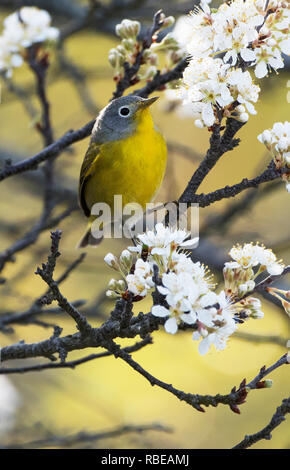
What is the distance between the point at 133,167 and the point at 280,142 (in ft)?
7.95

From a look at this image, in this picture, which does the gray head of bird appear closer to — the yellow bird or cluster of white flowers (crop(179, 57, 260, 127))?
the yellow bird

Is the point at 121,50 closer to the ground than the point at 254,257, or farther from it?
farther from it

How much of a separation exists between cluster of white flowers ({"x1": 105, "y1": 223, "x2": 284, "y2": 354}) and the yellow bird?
229cm

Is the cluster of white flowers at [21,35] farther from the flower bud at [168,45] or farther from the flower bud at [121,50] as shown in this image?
the flower bud at [168,45]

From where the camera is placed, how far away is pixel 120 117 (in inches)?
204

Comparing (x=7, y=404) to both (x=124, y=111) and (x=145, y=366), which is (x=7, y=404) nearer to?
(x=145, y=366)

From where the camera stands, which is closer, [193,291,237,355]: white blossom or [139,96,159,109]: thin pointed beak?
[193,291,237,355]: white blossom

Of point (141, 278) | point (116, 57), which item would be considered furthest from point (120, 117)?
point (141, 278)

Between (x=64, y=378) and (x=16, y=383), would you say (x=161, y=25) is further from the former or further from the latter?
(x=64, y=378)

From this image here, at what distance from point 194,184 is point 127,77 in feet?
4.42

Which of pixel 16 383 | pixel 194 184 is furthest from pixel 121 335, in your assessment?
pixel 16 383

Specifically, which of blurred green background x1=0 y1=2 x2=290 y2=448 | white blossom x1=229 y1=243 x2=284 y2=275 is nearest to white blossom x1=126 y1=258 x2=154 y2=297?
white blossom x1=229 y1=243 x2=284 y2=275

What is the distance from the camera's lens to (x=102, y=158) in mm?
5273

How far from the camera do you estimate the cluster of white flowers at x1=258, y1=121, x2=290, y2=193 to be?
265 centimetres
